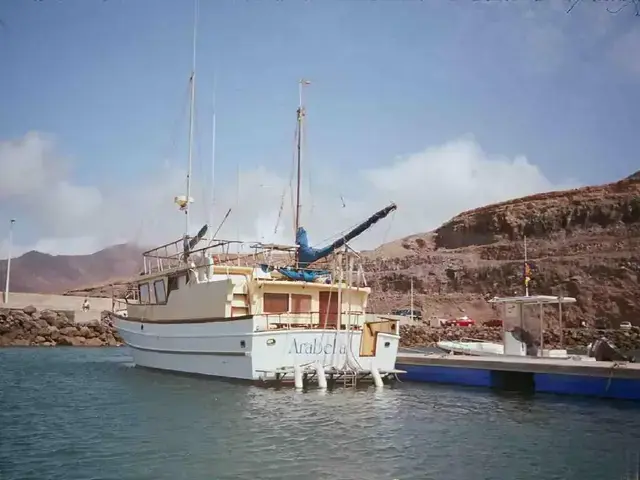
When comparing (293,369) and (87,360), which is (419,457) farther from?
(87,360)

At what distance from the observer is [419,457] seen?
37.3 feet

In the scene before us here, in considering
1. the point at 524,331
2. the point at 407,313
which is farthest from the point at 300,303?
the point at 407,313

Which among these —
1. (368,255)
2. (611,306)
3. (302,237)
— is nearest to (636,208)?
(611,306)

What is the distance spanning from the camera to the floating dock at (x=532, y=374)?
18.2 m

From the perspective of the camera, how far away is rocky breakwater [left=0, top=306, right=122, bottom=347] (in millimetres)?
44719

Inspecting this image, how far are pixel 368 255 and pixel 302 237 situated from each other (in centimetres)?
10159

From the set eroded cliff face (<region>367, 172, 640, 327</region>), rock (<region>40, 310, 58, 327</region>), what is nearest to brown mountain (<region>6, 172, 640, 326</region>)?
eroded cliff face (<region>367, 172, 640, 327</region>)

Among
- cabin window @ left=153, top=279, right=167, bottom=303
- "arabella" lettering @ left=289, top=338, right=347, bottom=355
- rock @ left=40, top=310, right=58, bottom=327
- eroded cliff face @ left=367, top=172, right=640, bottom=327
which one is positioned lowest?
"arabella" lettering @ left=289, top=338, right=347, bottom=355

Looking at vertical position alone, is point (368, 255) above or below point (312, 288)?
A: above

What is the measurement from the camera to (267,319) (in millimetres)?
20969

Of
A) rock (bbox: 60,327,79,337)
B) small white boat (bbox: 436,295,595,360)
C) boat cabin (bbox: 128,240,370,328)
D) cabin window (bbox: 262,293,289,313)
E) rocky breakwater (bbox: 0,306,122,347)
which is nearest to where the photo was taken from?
boat cabin (bbox: 128,240,370,328)

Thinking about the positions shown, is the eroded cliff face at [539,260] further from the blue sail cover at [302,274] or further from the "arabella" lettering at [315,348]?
the "arabella" lettering at [315,348]

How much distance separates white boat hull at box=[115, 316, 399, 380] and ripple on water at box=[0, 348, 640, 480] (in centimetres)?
101

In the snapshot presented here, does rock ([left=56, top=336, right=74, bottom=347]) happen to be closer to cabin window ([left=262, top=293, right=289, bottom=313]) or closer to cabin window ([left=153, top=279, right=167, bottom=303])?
cabin window ([left=153, top=279, right=167, bottom=303])
